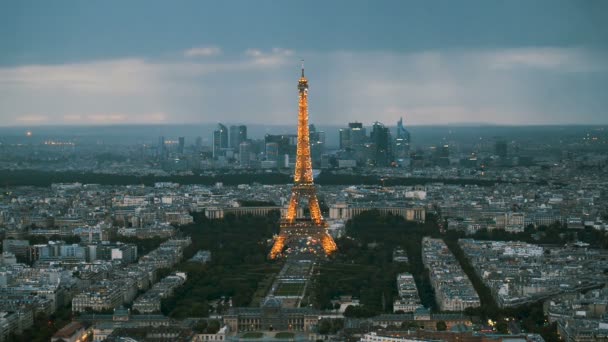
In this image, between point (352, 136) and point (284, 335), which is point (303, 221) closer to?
point (284, 335)

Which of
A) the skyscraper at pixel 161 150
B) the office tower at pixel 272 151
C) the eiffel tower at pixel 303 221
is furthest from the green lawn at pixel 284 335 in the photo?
the skyscraper at pixel 161 150

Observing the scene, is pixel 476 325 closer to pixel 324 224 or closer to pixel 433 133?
pixel 324 224

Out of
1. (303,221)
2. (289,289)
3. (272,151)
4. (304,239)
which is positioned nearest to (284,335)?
(289,289)

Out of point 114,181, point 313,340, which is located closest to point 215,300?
point 313,340

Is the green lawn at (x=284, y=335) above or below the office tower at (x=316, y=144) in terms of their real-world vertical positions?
below

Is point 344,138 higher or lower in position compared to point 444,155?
higher

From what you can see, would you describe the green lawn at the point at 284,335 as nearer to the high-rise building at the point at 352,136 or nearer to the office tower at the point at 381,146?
the office tower at the point at 381,146
